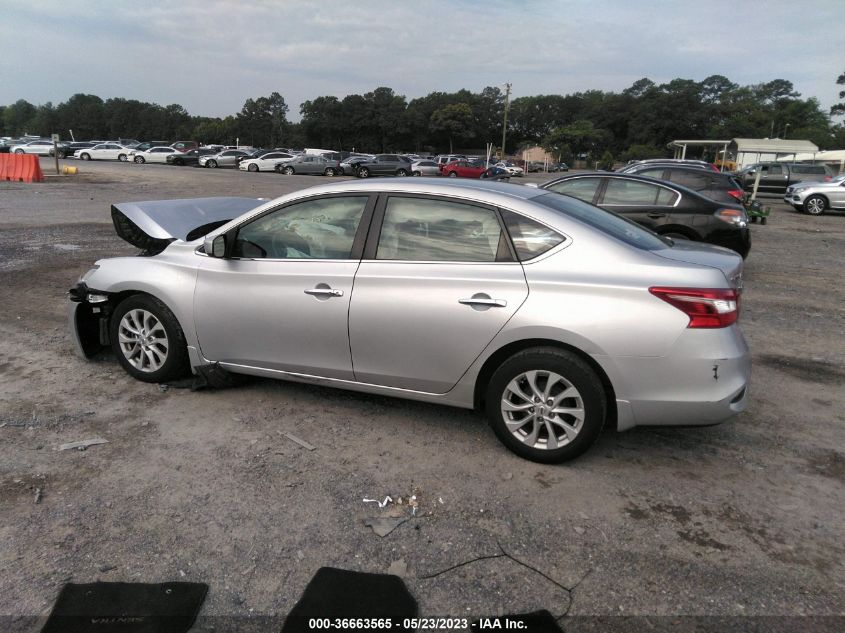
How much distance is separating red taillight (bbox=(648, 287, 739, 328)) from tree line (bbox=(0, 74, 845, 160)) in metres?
96.2

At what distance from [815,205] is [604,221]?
22.0 meters

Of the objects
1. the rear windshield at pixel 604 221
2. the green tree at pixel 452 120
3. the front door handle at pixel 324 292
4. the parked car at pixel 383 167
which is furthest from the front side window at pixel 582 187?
the green tree at pixel 452 120

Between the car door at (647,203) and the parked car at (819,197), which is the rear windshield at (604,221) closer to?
the car door at (647,203)

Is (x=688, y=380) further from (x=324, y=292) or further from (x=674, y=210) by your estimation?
(x=674, y=210)

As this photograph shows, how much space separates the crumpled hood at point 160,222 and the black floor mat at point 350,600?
3.32 metres

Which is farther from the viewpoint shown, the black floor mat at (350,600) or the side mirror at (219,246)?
the side mirror at (219,246)

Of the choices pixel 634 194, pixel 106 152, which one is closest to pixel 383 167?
pixel 106 152

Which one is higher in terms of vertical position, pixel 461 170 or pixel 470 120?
pixel 470 120

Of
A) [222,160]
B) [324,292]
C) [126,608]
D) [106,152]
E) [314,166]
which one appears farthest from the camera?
[106,152]

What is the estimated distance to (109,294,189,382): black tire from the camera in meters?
4.53

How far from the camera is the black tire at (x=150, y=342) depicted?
4.53 m

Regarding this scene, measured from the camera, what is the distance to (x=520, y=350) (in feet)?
11.7

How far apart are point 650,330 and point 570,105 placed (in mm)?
151963

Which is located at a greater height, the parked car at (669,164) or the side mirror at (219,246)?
the parked car at (669,164)
